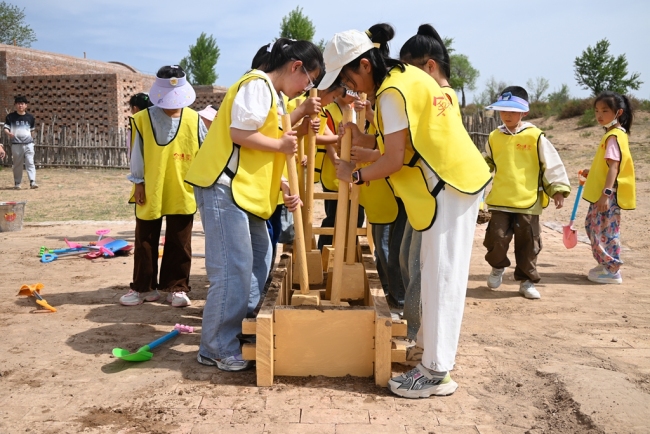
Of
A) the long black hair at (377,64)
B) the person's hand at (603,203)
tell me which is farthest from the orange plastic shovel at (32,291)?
the person's hand at (603,203)

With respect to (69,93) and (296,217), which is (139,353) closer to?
(296,217)

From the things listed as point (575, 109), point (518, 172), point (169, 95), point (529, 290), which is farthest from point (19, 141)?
point (575, 109)

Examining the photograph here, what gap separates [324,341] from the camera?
3510mm

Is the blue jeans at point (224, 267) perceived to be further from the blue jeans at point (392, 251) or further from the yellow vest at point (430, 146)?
the blue jeans at point (392, 251)

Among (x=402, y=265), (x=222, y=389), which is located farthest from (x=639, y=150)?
(x=222, y=389)

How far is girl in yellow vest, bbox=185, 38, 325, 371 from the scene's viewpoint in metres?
3.52

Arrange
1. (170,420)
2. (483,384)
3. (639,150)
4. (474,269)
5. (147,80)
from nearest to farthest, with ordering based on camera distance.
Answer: (170,420), (483,384), (474,269), (639,150), (147,80)

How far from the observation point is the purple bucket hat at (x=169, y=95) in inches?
193

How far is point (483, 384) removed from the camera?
353cm

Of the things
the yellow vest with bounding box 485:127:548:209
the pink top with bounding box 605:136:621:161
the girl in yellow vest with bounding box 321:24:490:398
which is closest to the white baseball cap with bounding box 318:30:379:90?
the girl in yellow vest with bounding box 321:24:490:398

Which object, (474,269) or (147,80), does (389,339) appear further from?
(147,80)

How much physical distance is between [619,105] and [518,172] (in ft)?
4.96

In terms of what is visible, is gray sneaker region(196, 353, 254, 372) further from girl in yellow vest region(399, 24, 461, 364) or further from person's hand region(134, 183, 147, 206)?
person's hand region(134, 183, 147, 206)

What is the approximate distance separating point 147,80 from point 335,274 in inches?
1067
